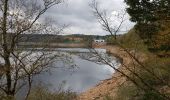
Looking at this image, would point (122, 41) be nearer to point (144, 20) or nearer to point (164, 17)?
point (164, 17)

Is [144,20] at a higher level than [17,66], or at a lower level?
higher

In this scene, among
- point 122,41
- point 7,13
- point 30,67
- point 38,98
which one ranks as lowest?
point 38,98

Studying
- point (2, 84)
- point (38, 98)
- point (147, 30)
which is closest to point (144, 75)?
point (147, 30)

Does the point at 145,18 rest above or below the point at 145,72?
above

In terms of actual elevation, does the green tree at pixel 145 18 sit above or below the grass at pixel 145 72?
above

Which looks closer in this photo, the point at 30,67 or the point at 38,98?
the point at 30,67

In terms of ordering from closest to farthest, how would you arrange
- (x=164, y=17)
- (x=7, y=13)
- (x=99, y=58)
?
1. (x=99, y=58)
2. (x=164, y=17)
3. (x=7, y=13)

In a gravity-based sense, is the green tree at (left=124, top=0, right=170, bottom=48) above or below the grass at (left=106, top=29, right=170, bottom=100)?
above

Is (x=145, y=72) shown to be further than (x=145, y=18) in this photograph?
No

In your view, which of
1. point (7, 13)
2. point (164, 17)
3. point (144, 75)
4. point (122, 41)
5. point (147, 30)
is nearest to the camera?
point (122, 41)

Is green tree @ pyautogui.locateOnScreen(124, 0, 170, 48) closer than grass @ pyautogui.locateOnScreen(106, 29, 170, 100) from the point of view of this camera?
No

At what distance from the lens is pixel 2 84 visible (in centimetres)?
2064

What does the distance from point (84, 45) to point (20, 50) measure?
16.2ft

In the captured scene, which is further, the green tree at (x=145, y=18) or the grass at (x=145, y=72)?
the green tree at (x=145, y=18)
